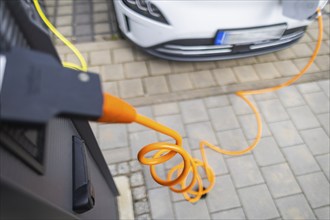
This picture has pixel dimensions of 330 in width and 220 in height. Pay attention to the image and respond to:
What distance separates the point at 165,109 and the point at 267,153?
38.4 inches

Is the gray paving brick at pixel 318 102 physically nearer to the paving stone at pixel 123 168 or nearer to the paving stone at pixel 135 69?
the paving stone at pixel 135 69

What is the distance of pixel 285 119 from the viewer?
2381 millimetres

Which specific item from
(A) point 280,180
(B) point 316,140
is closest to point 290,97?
(B) point 316,140

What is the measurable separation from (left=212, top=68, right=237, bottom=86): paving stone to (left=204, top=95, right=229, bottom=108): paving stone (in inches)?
7.3

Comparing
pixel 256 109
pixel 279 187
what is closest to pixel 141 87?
pixel 256 109

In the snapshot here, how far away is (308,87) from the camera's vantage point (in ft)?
8.58

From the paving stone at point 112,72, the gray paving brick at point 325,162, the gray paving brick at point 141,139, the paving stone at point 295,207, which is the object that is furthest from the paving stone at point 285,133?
the paving stone at point 112,72

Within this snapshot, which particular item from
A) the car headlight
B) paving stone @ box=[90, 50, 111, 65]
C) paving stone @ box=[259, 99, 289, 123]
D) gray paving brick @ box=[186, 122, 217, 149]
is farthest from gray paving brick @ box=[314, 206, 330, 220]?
paving stone @ box=[90, 50, 111, 65]

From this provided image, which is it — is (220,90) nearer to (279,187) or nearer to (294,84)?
(294,84)

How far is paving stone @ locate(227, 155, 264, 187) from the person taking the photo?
2.01m

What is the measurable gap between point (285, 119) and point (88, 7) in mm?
2705

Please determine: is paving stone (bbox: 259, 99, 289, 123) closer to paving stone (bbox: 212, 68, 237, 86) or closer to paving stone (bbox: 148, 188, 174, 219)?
paving stone (bbox: 212, 68, 237, 86)

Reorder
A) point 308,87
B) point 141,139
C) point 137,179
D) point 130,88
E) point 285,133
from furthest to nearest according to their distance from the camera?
point 308,87 → point 130,88 → point 285,133 → point 141,139 → point 137,179

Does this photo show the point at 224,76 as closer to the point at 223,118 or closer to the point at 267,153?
the point at 223,118
